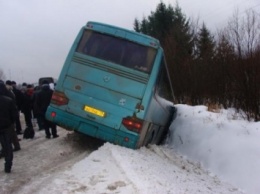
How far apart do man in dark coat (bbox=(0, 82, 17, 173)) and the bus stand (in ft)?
6.68

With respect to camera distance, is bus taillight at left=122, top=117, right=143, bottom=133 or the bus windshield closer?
bus taillight at left=122, top=117, right=143, bottom=133

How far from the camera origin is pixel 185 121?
15805 millimetres

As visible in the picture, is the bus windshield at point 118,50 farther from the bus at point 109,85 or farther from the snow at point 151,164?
the snow at point 151,164

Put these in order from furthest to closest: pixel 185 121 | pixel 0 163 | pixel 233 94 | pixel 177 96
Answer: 1. pixel 177 96
2. pixel 185 121
3. pixel 233 94
4. pixel 0 163

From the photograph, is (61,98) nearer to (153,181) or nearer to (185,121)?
(153,181)

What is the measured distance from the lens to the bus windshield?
35.7ft

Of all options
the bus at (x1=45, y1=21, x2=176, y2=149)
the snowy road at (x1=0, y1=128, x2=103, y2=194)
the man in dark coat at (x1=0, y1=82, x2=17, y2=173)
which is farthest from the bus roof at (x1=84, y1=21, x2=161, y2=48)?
the man in dark coat at (x1=0, y1=82, x2=17, y2=173)

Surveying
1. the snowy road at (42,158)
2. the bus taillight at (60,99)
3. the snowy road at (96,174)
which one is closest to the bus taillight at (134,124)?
the snowy road at (96,174)

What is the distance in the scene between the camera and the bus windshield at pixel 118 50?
10.9m

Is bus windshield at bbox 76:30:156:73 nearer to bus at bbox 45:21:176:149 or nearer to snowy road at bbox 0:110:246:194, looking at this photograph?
bus at bbox 45:21:176:149

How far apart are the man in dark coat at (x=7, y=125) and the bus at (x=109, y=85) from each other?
6.68 ft

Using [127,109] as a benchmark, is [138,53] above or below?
above

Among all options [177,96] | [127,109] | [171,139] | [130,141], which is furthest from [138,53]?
[177,96]

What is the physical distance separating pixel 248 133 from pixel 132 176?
4.83 metres
